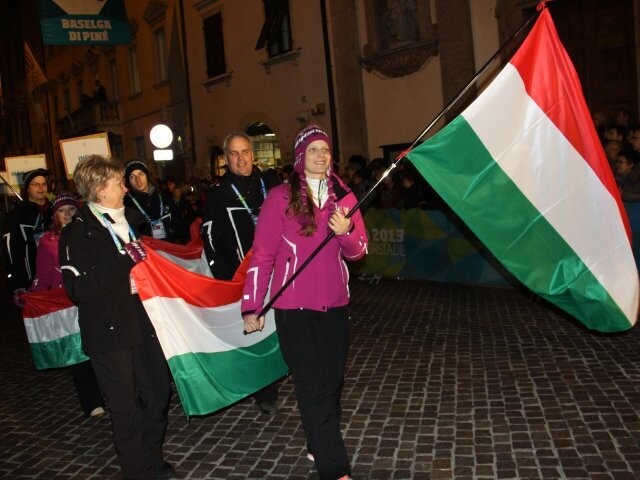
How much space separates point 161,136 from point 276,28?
6336 mm

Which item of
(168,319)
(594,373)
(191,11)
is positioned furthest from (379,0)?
(168,319)

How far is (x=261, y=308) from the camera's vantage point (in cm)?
400

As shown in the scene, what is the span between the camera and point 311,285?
3.89 m

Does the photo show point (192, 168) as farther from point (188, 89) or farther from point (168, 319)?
point (168, 319)

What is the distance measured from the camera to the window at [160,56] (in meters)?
25.9

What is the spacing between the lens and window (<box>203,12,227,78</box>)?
21.7 m

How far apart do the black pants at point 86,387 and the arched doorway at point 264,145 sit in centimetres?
1435

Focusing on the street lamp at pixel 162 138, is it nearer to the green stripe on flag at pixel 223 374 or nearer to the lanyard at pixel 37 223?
the lanyard at pixel 37 223

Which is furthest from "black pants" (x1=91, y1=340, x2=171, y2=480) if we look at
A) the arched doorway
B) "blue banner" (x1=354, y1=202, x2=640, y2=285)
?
the arched doorway

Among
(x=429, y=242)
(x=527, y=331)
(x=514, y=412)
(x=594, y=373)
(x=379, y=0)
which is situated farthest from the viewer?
(x=379, y=0)

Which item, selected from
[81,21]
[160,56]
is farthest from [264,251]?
[160,56]

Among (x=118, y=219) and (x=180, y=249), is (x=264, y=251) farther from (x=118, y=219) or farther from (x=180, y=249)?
(x=180, y=249)

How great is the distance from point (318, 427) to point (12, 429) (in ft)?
10.6

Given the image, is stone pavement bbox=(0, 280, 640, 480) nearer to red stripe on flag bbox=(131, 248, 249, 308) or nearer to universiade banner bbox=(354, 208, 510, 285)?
red stripe on flag bbox=(131, 248, 249, 308)
